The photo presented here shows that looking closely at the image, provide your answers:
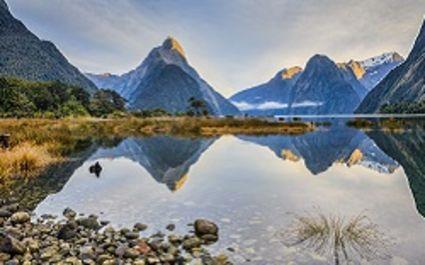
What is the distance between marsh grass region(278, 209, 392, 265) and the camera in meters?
11.6

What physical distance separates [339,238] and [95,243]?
26.2ft

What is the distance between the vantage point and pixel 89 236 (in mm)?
13078

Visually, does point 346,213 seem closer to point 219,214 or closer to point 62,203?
point 219,214

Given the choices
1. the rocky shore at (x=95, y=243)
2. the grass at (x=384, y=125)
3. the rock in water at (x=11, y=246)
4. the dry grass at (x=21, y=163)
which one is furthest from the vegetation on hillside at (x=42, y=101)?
the rock in water at (x=11, y=246)

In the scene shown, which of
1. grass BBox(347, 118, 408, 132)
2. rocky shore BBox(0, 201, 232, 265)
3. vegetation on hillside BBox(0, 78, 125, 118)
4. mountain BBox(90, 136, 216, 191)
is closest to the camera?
rocky shore BBox(0, 201, 232, 265)

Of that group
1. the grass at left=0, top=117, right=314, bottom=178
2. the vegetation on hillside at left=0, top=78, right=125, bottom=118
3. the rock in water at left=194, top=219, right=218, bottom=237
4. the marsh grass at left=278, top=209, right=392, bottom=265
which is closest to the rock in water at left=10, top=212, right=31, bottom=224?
the rock in water at left=194, top=219, right=218, bottom=237

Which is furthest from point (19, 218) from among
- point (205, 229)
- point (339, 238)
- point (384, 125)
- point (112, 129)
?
point (384, 125)

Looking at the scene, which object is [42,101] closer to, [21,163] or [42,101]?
[42,101]

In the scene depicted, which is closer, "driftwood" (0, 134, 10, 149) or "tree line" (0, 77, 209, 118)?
"driftwood" (0, 134, 10, 149)

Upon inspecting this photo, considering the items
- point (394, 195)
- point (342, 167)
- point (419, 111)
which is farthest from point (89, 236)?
point (419, 111)

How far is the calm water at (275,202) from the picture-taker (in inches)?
483

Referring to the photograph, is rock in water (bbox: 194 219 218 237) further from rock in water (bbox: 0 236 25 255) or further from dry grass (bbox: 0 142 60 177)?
dry grass (bbox: 0 142 60 177)

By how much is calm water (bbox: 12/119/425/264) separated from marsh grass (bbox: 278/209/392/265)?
0.04 meters

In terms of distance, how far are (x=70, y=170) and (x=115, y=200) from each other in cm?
1126
